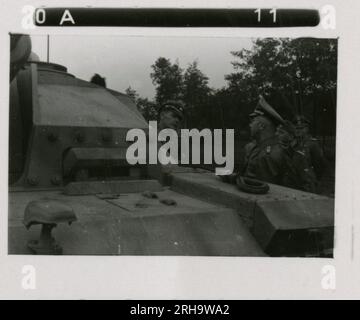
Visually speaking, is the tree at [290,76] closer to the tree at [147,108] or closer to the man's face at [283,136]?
the man's face at [283,136]

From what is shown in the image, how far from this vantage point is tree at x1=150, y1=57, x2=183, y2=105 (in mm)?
3756

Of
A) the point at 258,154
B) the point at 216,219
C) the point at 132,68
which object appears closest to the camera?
the point at 216,219

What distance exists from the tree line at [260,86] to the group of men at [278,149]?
0.32ft

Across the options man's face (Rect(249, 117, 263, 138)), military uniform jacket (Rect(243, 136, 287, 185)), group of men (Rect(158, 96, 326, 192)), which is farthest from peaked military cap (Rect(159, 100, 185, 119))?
military uniform jacket (Rect(243, 136, 287, 185))

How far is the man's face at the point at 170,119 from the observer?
396 cm

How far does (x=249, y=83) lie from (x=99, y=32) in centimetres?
134

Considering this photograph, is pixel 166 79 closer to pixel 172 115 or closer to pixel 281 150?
pixel 172 115

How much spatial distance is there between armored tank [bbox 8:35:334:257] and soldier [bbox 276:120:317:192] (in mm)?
673

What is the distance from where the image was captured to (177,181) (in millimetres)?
3988

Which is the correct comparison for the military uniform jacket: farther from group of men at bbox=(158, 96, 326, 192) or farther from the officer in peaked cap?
the officer in peaked cap

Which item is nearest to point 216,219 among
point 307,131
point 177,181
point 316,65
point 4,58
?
point 177,181

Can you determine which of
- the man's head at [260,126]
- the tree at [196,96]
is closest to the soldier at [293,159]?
the man's head at [260,126]

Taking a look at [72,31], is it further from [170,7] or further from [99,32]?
[170,7]

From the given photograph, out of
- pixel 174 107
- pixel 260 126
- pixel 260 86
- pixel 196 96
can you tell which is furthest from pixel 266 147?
pixel 174 107
